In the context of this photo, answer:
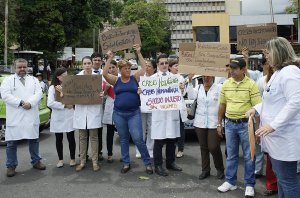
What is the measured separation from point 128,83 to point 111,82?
32 cm

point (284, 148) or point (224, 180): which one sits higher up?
point (284, 148)

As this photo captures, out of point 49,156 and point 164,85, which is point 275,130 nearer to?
point 164,85

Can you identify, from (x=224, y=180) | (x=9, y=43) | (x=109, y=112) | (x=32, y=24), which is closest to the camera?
(x=224, y=180)

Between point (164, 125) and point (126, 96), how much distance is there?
81 centimetres

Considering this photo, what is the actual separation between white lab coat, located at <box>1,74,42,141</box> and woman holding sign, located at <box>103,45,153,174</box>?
1.45 meters

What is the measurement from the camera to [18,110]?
6973 mm

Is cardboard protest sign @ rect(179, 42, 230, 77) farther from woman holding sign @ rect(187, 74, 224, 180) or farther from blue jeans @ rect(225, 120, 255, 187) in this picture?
blue jeans @ rect(225, 120, 255, 187)

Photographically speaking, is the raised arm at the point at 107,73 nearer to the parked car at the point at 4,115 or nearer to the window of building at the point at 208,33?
the parked car at the point at 4,115

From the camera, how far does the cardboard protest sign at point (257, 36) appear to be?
6.80m

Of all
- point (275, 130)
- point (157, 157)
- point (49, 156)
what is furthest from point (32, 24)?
point (275, 130)

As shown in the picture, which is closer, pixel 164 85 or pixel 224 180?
pixel 224 180

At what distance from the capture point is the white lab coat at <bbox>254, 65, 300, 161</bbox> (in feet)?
12.5

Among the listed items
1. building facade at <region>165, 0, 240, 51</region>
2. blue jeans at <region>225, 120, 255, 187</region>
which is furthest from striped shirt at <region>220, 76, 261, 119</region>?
building facade at <region>165, 0, 240, 51</region>

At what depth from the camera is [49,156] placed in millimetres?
8297
